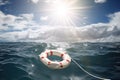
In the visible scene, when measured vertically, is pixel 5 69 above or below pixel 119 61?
below

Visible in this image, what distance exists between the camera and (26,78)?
4781 mm

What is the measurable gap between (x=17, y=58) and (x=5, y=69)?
1408mm

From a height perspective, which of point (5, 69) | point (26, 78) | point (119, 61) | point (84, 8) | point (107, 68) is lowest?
point (26, 78)

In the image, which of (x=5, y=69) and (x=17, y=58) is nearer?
(x=5, y=69)

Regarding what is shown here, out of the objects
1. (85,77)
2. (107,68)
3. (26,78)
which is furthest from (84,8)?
(26,78)

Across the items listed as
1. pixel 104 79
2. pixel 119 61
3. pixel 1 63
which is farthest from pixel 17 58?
pixel 119 61

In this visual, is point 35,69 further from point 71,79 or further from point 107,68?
point 107,68

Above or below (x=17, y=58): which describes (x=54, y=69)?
below

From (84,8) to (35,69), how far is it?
7.73m

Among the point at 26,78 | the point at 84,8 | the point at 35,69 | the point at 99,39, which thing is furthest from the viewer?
the point at 99,39

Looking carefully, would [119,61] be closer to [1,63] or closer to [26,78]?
[26,78]

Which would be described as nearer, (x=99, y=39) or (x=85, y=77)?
(x=85, y=77)

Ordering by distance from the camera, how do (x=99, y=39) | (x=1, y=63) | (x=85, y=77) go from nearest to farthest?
1. (x=85, y=77)
2. (x=1, y=63)
3. (x=99, y=39)

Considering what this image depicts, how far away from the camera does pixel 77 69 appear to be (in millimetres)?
5832
